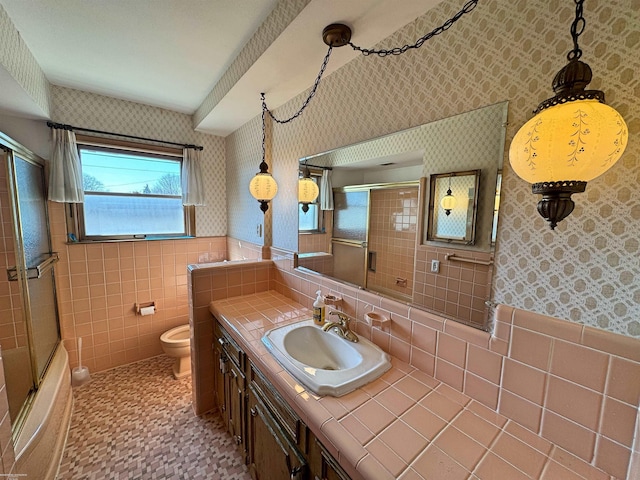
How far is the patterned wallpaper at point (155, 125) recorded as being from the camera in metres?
2.12

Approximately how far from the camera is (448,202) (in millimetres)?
1035

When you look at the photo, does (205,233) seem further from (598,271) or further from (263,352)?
(598,271)

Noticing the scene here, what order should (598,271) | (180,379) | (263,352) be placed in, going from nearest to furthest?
→ (598,271) → (263,352) → (180,379)

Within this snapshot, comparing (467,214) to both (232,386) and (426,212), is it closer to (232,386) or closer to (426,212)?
(426,212)

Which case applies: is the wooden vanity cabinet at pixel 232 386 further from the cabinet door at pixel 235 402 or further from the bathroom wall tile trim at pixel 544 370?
the bathroom wall tile trim at pixel 544 370

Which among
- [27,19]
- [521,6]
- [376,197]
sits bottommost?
[376,197]

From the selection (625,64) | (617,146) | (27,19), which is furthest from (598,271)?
(27,19)

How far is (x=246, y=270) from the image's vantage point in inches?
78.5

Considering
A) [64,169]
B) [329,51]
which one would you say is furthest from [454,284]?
[64,169]

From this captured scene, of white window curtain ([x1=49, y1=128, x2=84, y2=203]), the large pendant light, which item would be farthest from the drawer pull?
white window curtain ([x1=49, y1=128, x2=84, y2=203])

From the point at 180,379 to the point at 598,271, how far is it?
2855 mm

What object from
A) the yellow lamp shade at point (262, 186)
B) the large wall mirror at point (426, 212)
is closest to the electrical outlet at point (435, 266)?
the large wall mirror at point (426, 212)

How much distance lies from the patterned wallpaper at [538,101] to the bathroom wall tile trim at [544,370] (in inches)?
2.4

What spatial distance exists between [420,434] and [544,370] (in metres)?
0.42
